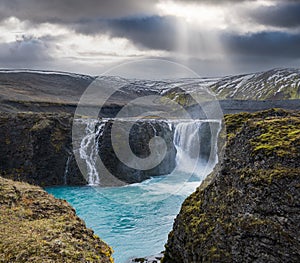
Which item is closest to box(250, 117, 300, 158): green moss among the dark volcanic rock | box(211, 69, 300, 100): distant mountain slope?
the dark volcanic rock

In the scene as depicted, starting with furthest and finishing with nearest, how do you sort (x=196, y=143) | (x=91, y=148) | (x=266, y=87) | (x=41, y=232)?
1. (x=266, y=87)
2. (x=196, y=143)
3. (x=91, y=148)
4. (x=41, y=232)

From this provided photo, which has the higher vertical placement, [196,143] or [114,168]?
[196,143]

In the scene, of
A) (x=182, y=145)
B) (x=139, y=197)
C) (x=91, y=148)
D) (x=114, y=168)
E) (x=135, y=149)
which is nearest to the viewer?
(x=139, y=197)

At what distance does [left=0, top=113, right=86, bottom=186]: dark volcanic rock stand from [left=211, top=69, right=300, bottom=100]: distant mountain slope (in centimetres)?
11255

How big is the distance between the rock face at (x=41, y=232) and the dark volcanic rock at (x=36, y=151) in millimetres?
25277

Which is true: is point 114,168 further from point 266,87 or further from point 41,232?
point 266,87

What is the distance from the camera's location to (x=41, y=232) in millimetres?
8156

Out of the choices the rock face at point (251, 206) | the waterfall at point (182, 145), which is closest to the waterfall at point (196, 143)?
the waterfall at point (182, 145)

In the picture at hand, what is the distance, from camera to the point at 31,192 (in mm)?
11602

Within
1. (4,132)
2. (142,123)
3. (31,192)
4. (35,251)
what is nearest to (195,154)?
(142,123)

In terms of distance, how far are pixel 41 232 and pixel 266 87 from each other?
15364 cm

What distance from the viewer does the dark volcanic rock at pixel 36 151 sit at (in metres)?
35.9

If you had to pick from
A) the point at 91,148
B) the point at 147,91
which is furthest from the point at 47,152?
the point at 147,91

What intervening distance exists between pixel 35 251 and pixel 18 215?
284cm
